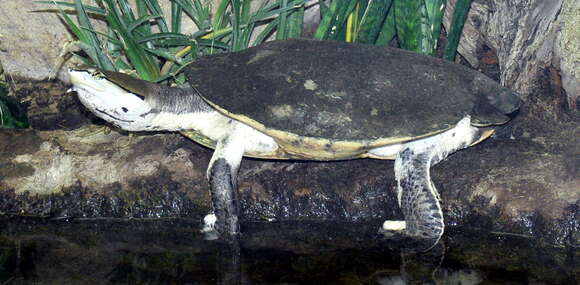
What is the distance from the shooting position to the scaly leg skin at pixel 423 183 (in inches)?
110

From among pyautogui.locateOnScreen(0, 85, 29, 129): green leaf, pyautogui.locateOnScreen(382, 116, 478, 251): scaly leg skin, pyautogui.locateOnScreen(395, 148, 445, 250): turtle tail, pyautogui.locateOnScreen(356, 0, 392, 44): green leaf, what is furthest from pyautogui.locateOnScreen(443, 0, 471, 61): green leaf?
pyautogui.locateOnScreen(0, 85, 29, 129): green leaf

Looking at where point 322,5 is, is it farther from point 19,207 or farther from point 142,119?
point 19,207

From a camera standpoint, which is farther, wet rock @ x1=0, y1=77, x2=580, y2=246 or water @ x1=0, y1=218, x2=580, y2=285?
wet rock @ x1=0, y1=77, x2=580, y2=246

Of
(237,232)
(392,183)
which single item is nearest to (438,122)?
(392,183)

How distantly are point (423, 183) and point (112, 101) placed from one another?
5.21 feet

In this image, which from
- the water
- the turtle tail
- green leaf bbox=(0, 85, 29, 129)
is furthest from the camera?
green leaf bbox=(0, 85, 29, 129)

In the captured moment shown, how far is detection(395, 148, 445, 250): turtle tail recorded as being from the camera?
110 inches

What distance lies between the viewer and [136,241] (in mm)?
2871

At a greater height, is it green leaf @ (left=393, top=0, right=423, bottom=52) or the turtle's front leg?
green leaf @ (left=393, top=0, right=423, bottom=52)

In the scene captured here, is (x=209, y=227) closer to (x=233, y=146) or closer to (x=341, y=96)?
(x=233, y=146)

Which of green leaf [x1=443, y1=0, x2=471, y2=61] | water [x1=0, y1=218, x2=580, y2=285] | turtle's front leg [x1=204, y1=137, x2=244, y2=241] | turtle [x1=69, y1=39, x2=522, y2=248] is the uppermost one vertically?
green leaf [x1=443, y1=0, x2=471, y2=61]

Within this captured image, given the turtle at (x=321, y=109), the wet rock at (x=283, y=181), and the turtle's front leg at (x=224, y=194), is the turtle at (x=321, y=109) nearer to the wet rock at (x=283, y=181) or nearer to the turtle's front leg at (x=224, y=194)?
the turtle's front leg at (x=224, y=194)

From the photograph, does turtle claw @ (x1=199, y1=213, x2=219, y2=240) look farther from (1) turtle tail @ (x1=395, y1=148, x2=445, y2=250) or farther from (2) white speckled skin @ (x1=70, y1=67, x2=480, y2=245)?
(1) turtle tail @ (x1=395, y1=148, x2=445, y2=250)

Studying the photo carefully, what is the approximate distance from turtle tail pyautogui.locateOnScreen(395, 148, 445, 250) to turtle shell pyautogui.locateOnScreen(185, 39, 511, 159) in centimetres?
23
